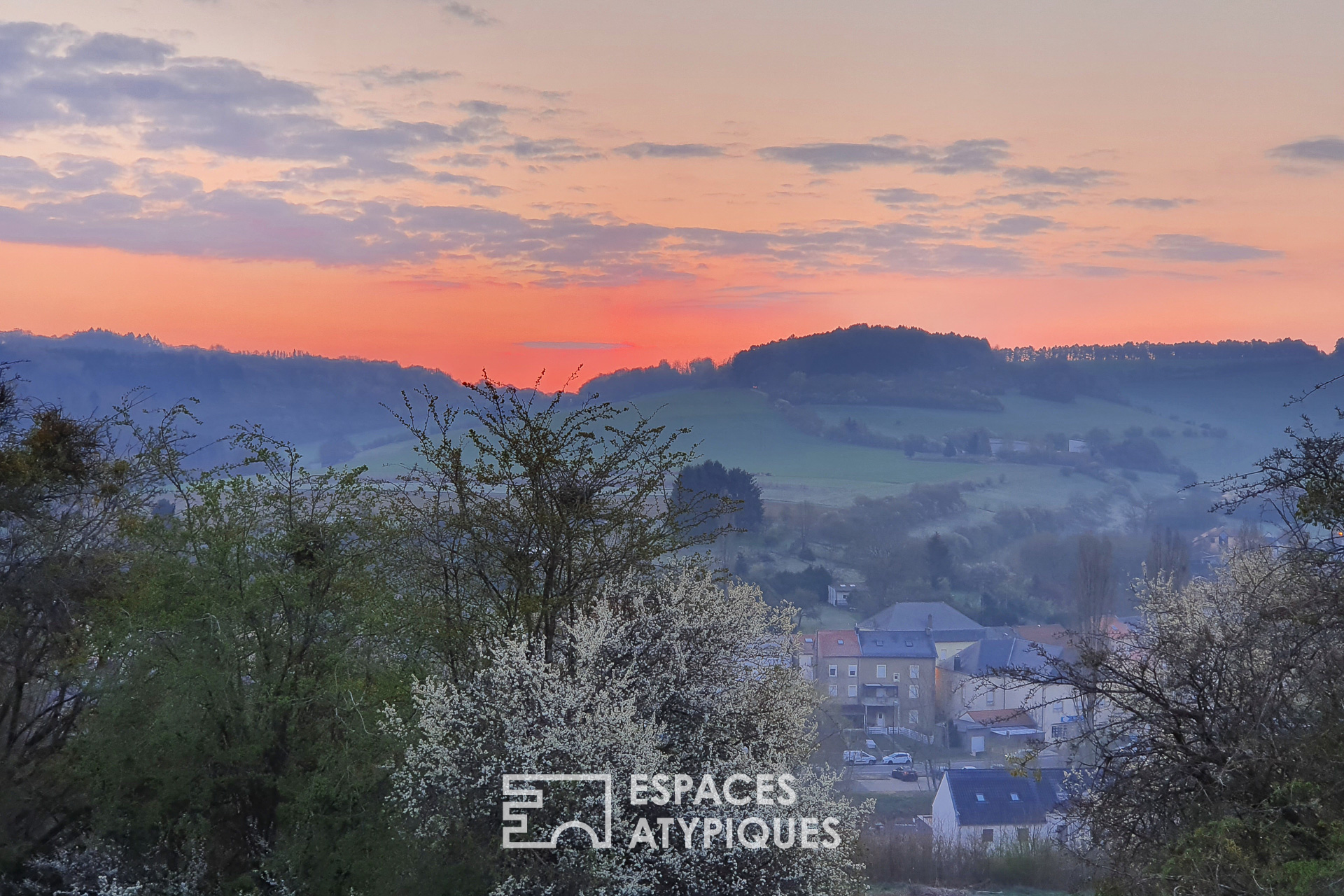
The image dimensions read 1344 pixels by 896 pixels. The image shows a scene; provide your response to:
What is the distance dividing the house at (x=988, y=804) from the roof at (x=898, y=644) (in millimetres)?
25416

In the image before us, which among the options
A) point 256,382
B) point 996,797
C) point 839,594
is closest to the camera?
point 996,797

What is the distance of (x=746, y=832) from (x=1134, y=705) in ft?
13.7

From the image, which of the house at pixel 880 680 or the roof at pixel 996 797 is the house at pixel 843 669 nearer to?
the house at pixel 880 680

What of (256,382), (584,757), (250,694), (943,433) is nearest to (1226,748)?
(584,757)

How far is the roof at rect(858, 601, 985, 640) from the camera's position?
76688mm

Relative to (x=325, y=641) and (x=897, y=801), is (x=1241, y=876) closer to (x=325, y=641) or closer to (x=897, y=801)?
(x=325, y=641)

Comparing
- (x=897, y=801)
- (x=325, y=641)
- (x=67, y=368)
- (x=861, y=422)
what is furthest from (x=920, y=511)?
(x=325, y=641)

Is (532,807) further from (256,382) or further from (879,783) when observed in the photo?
(256,382)

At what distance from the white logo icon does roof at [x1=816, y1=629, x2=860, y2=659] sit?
5973 centimetres

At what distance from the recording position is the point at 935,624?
257ft

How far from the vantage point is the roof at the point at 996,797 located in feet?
133

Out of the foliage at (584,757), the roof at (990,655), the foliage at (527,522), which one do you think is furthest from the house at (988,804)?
the foliage at (584,757)

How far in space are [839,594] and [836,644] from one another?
59.7ft
